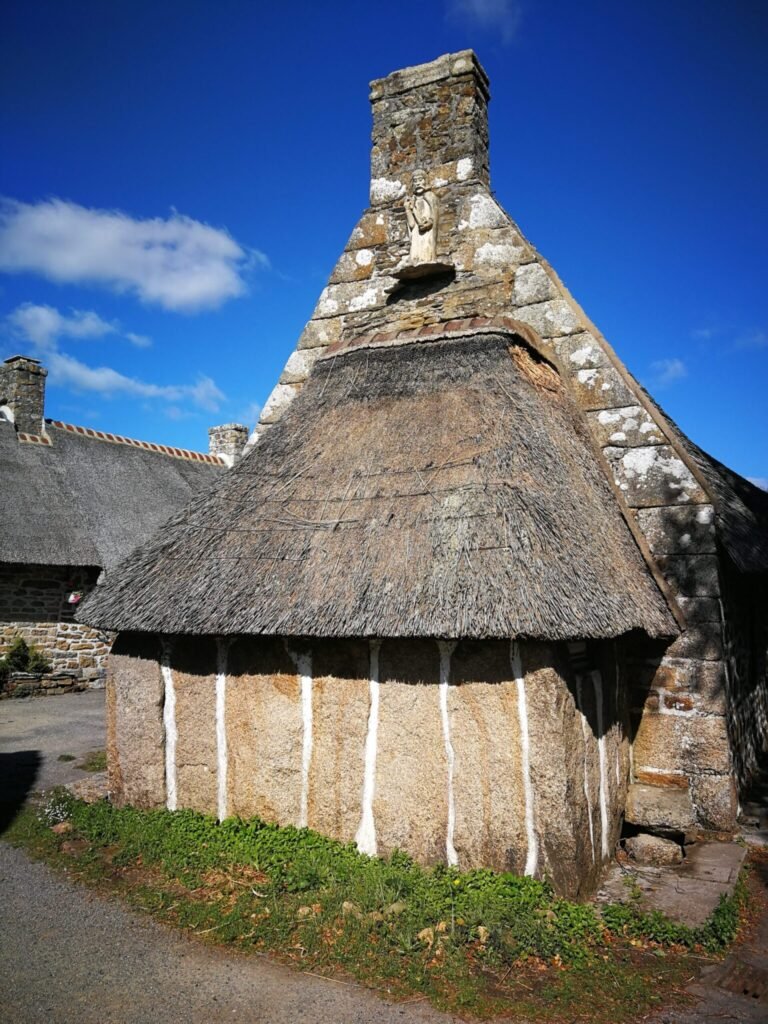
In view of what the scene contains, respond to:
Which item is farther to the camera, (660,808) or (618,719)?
(618,719)

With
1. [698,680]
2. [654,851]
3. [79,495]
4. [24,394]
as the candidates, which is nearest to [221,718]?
[654,851]

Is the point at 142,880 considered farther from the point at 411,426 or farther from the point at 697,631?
the point at 697,631

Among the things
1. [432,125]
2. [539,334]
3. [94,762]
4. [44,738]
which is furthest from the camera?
[44,738]

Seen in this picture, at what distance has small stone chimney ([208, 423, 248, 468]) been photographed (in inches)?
822

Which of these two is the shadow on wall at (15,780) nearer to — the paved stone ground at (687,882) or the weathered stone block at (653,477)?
the paved stone ground at (687,882)

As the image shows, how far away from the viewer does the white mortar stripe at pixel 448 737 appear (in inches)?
182

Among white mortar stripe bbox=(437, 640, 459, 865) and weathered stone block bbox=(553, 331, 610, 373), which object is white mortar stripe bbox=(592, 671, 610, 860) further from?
→ weathered stone block bbox=(553, 331, 610, 373)

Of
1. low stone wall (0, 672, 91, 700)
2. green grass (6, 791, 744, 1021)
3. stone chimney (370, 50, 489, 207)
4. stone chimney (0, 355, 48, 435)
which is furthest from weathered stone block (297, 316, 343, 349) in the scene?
stone chimney (0, 355, 48, 435)

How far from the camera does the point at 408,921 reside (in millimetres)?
4094

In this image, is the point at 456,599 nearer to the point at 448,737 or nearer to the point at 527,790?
the point at 448,737

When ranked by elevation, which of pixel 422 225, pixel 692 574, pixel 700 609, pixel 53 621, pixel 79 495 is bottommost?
pixel 53 621

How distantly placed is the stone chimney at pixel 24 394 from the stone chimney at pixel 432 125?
10.2 metres

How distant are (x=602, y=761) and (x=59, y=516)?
1167 centimetres

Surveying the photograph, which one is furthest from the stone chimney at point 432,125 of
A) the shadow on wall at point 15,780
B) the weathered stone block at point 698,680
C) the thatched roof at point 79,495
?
the thatched roof at point 79,495
